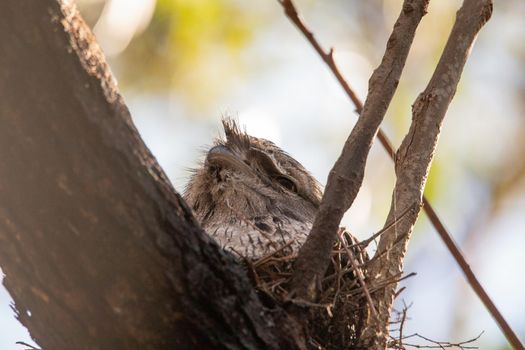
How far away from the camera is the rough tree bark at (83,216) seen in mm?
2146

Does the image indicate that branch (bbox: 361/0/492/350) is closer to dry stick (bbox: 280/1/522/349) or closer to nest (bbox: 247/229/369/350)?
nest (bbox: 247/229/369/350)

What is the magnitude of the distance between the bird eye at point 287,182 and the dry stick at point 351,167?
63.6 inches

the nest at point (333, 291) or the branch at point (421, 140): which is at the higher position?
the branch at point (421, 140)

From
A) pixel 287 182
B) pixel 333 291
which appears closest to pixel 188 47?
pixel 287 182

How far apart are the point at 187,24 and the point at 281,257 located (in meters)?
3.12

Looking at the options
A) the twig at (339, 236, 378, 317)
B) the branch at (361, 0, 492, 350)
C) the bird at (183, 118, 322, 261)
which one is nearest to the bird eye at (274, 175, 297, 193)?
the bird at (183, 118, 322, 261)

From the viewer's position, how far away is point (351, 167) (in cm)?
301

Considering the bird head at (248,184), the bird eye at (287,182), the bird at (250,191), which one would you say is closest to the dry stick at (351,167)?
the bird at (250,191)

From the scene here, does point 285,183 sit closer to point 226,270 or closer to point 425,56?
point 226,270

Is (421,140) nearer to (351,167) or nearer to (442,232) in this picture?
(442,232)

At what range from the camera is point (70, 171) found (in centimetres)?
220

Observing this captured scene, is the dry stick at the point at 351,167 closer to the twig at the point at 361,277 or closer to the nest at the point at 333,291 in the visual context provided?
the nest at the point at 333,291

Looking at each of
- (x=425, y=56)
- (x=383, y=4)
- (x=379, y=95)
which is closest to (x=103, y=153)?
(x=379, y=95)

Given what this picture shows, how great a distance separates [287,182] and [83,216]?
2.71 meters
